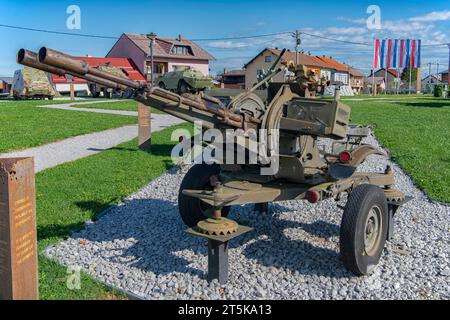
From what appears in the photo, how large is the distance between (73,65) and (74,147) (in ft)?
30.3

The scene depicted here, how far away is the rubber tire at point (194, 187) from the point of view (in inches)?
215

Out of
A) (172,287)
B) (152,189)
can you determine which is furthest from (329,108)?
(152,189)

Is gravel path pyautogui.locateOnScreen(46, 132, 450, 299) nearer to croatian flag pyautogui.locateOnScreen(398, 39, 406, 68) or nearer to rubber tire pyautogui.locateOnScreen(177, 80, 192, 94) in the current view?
rubber tire pyautogui.locateOnScreen(177, 80, 192, 94)

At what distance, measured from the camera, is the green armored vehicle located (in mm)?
29734

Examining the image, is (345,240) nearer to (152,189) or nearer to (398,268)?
(398,268)

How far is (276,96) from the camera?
4.98m

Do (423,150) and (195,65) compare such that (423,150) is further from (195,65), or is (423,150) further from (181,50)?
(195,65)

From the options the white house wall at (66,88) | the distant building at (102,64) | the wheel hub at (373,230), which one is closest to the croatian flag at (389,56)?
the distant building at (102,64)

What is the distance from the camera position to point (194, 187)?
5449mm

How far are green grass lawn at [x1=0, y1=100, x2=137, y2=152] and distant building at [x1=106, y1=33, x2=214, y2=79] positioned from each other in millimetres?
28359

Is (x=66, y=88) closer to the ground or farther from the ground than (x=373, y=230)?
farther from the ground

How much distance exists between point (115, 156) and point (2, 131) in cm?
517

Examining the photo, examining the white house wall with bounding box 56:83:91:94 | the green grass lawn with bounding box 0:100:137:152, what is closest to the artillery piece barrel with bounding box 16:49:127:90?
the green grass lawn with bounding box 0:100:137:152

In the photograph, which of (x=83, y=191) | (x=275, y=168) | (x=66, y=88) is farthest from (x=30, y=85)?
(x=275, y=168)
